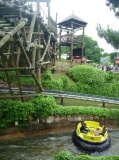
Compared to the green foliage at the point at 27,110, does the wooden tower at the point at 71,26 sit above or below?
above

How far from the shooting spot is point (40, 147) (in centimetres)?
1268

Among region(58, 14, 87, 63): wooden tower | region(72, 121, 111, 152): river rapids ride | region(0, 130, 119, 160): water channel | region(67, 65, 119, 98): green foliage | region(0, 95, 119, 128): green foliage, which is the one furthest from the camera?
region(58, 14, 87, 63): wooden tower

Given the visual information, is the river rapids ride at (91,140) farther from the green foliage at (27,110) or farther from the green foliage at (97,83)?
the green foliage at (97,83)

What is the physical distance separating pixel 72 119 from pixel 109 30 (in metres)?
9.29

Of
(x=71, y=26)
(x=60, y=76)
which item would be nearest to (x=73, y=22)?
(x=71, y=26)

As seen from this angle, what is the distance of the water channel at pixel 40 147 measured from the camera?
38.2ft

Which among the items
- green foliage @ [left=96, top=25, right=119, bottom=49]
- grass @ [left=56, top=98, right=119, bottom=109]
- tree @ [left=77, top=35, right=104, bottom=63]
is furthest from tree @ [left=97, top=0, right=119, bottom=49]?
tree @ [left=77, top=35, right=104, bottom=63]

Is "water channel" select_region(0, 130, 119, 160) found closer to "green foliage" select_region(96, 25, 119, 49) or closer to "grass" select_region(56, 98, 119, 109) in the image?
"grass" select_region(56, 98, 119, 109)

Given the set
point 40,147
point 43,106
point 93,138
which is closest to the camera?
point 93,138

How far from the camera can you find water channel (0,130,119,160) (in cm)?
1163

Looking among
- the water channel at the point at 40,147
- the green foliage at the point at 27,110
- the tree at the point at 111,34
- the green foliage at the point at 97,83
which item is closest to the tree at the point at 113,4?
the tree at the point at 111,34

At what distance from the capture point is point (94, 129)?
1321 centimetres

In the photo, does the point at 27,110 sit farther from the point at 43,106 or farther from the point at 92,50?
the point at 92,50

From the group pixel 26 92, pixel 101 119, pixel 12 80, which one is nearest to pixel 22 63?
pixel 12 80
